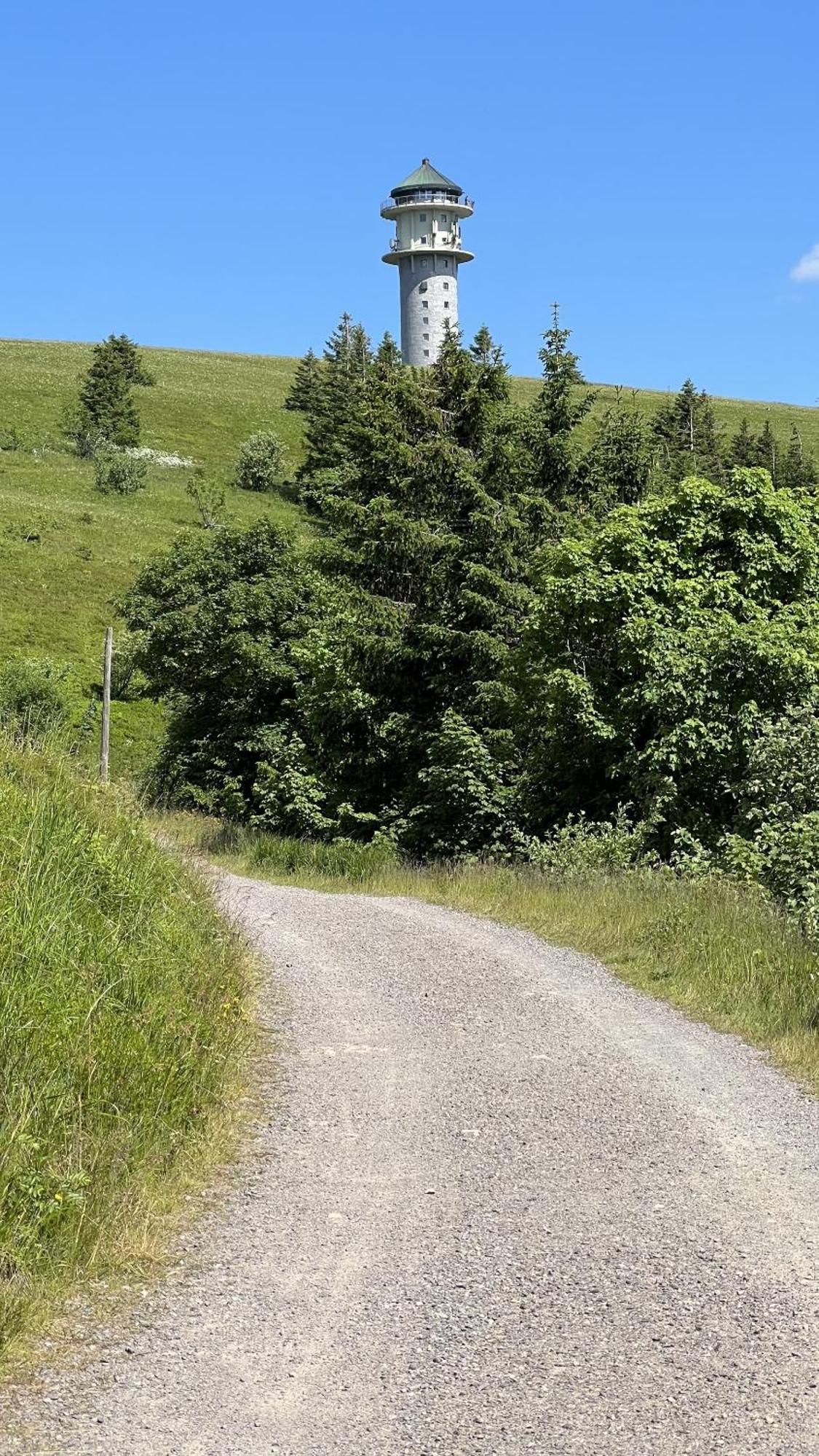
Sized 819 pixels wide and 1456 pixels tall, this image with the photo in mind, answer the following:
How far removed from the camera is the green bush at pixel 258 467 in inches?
3270

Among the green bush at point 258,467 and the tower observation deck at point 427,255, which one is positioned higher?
the tower observation deck at point 427,255

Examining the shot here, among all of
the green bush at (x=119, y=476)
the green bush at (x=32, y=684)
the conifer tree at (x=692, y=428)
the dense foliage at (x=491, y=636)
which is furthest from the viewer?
the green bush at (x=119, y=476)

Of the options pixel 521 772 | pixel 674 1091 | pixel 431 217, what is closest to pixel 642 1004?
pixel 674 1091

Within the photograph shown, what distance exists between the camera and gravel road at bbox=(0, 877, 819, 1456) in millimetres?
4281

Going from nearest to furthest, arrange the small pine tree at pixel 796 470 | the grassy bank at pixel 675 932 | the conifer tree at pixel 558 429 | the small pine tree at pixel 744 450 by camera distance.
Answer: the grassy bank at pixel 675 932
the conifer tree at pixel 558 429
the small pine tree at pixel 796 470
the small pine tree at pixel 744 450

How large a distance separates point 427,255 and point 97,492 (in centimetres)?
3127

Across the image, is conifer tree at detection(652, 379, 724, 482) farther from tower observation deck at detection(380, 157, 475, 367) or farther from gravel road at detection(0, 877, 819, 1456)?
gravel road at detection(0, 877, 819, 1456)

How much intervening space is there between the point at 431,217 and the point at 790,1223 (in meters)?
95.2

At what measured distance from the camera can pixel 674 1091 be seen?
8.28m

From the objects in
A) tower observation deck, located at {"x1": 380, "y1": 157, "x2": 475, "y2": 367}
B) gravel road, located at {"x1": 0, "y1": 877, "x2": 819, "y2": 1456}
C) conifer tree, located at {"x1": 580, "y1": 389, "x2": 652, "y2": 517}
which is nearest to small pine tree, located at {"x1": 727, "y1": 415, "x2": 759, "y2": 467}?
tower observation deck, located at {"x1": 380, "y1": 157, "x2": 475, "y2": 367}

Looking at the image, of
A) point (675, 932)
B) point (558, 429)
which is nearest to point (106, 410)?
point (558, 429)

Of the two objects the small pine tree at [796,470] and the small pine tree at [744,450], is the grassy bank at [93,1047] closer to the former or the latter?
the small pine tree at [796,470]

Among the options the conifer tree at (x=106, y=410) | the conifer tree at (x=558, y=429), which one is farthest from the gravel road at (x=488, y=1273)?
the conifer tree at (x=106, y=410)

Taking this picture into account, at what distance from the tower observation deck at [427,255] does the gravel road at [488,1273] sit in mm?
88268
